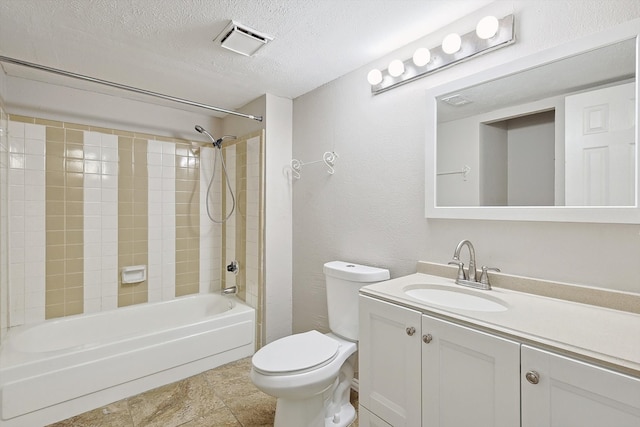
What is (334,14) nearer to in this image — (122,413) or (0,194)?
(0,194)

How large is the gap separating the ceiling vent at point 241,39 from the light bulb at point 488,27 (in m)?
1.08

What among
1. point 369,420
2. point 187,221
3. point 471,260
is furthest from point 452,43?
point 187,221

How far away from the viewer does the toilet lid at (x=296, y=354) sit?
4.77 feet

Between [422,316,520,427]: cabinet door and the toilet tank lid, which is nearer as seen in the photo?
[422,316,520,427]: cabinet door

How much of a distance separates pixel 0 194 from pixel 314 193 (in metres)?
2.08

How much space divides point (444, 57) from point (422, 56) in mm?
111

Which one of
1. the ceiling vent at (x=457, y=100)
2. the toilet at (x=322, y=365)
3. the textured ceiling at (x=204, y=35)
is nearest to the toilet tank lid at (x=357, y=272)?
the toilet at (x=322, y=365)

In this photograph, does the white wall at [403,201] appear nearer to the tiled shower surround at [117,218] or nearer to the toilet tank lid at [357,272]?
the toilet tank lid at [357,272]

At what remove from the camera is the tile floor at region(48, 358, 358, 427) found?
1.77 m

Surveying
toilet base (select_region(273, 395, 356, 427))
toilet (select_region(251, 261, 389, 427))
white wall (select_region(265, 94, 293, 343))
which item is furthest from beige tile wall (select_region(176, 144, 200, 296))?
toilet base (select_region(273, 395, 356, 427))

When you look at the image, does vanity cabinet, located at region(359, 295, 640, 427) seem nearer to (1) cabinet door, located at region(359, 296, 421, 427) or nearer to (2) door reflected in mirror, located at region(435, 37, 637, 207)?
(1) cabinet door, located at region(359, 296, 421, 427)

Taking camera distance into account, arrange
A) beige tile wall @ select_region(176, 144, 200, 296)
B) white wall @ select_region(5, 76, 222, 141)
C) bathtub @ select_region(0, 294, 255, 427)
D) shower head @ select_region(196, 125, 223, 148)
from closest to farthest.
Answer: bathtub @ select_region(0, 294, 255, 427) < white wall @ select_region(5, 76, 222, 141) < shower head @ select_region(196, 125, 223, 148) < beige tile wall @ select_region(176, 144, 200, 296)

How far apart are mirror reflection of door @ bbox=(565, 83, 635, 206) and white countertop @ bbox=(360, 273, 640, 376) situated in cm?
40

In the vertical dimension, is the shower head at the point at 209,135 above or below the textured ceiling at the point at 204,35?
below
